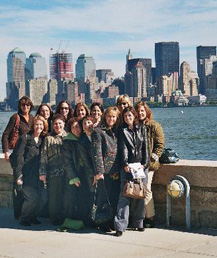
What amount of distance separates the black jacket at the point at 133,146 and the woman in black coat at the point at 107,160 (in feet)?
0.40

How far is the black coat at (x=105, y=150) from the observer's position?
8.05 metres

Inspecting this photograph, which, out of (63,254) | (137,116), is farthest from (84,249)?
(137,116)

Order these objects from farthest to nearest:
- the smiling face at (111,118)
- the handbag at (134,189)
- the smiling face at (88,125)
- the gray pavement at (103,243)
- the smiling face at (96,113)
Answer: the smiling face at (96,113)
the smiling face at (88,125)
the smiling face at (111,118)
the handbag at (134,189)
the gray pavement at (103,243)

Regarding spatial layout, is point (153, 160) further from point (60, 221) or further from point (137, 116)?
point (60, 221)

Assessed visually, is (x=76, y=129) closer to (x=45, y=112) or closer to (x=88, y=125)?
(x=88, y=125)

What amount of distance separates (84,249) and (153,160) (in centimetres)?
157

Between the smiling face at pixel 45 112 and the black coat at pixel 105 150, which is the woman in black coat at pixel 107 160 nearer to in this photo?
the black coat at pixel 105 150

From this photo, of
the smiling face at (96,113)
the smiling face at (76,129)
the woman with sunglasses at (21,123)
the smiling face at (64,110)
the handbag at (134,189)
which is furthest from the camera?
the smiling face at (64,110)

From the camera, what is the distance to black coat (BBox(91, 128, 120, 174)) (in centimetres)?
805

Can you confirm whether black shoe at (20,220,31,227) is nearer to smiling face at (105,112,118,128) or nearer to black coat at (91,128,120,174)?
black coat at (91,128,120,174)

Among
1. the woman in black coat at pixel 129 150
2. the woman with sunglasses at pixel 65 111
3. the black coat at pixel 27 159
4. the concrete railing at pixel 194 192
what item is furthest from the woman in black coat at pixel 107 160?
the woman with sunglasses at pixel 65 111

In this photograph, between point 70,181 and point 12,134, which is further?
point 12,134

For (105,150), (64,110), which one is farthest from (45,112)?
(105,150)

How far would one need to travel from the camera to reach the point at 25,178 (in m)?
8.70
